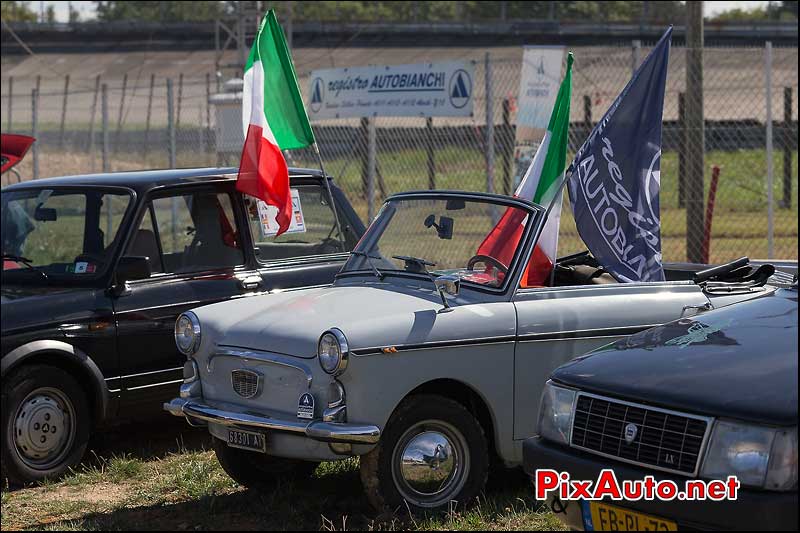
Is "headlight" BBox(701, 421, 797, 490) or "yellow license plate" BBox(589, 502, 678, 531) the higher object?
"headlight" BBox(701, 421, 797, 490)

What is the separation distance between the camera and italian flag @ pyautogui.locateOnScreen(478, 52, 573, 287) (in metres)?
6.11

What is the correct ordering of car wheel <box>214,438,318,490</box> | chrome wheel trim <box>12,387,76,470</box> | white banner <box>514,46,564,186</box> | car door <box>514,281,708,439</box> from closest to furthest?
car door <box>514,281,708,439</box> → car wheel <box>214,438,318,490</box> → chrome wheel trim <box>12,387,76,470</box> → white banner <box>514,46,564,186</box>

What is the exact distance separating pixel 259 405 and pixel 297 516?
2.04 ft

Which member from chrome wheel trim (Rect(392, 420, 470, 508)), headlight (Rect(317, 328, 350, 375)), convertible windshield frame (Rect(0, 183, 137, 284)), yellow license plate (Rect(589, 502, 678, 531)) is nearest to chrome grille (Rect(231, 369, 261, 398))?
headlight (Rect(317, 328, 350, 375))

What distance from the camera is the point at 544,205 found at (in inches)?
277

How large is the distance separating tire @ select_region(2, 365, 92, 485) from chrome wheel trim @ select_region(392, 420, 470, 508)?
2300 mm

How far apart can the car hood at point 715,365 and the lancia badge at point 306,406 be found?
1.23m

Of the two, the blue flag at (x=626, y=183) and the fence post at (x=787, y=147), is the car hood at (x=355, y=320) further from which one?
the fence post at (x=787, y=147)

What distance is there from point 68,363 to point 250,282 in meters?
1.32

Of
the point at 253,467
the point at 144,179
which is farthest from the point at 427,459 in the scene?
the point at 144,179

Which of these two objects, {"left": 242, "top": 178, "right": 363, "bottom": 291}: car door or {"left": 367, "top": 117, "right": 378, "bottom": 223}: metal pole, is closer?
{"left": 242, "top": 178, "right": 363, "bottom": 291}: car door

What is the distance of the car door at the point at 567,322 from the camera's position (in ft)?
18.9

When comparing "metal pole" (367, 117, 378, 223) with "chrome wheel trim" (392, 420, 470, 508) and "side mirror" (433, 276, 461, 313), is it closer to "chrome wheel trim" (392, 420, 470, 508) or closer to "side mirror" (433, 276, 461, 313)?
"side mirror" (433, 276, 461, 313)

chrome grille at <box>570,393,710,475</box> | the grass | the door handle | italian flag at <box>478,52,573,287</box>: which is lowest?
the grass
